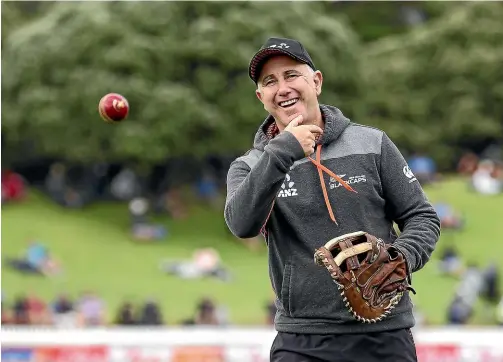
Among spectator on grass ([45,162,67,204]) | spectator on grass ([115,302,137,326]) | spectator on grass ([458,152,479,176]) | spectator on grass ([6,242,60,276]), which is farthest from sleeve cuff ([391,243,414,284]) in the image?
spectator on grass ([458,152,479,176])

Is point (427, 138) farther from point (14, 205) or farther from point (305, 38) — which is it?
point (14, 205)

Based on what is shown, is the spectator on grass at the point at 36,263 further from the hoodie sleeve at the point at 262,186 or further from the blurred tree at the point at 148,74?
the hoodie sleeve at the point at 262,186

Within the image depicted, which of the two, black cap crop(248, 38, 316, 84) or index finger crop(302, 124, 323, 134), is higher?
black cap crop(248, 38, 316, 84)

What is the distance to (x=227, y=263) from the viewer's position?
28594 millimetres

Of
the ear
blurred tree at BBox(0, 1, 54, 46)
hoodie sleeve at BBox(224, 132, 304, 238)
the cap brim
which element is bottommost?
hoodie sleeve at BBox(224, 132, 304, 238)

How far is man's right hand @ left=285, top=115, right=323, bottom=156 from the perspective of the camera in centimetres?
385

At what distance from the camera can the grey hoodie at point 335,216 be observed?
13.3 ft

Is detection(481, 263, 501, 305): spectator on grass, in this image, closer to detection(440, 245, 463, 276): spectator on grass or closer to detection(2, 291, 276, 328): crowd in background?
detection(440, 245, 463, 276): spectator on grass

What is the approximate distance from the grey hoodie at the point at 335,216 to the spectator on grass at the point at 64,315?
47.8ft

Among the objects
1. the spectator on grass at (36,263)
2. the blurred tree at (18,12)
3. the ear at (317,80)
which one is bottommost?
the ear at (317,80)

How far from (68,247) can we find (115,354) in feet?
56.8

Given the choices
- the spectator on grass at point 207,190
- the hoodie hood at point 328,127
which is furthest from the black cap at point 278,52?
the spectator on grass at point 207,190

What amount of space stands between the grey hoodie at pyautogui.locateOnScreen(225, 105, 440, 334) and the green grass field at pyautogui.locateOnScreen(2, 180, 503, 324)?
17.5m

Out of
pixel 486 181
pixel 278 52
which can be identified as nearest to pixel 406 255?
pixel 278 52
